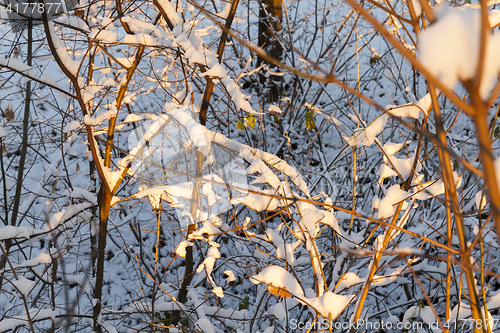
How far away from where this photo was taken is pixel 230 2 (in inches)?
73.2

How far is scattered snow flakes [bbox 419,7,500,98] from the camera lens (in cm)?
31

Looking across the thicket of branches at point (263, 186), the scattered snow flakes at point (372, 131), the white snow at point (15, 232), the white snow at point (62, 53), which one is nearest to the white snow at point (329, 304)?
the thicket of branches at point (263, 186)

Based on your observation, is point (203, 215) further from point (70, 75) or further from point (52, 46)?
point (52, 46)

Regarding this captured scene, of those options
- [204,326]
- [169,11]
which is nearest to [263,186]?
[204,326]

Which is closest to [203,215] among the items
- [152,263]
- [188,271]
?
[188,271]

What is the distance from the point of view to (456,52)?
0.31 meters

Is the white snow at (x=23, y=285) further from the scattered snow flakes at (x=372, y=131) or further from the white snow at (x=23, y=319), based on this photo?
the scattered snow flakes at (x=372, y=131)

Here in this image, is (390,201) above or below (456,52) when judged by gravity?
above

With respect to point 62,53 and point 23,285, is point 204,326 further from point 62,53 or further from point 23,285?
point 62,53

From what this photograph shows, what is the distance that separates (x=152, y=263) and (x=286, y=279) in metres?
2.71

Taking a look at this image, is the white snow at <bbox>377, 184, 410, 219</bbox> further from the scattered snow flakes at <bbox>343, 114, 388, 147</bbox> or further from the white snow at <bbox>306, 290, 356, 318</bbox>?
the white snow at <bbox>306, 290, 356, 318</bbox>

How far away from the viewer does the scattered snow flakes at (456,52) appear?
1.03 ft

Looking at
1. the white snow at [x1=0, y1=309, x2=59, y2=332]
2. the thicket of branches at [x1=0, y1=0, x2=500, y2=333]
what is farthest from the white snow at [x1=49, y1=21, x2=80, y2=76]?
the white snow at [x1=0, y1=309, x2=59, y2=332]

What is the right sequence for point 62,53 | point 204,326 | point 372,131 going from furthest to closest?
point 204,326 → point 62,53 → point 372,131
